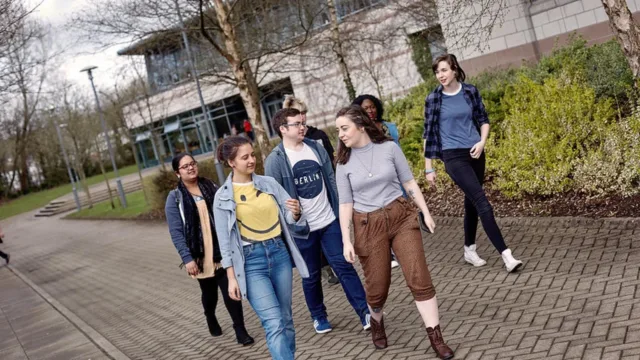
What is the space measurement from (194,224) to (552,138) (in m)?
4.80

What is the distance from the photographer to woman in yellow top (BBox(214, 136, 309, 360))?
5.47 metres

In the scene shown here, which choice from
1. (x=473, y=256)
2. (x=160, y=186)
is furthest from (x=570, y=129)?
(x=160, y=186)

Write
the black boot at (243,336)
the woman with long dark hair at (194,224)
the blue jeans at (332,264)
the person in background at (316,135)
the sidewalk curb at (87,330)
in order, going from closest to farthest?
the blue jeans at (332,264) < the person in background at (316,135) < the woman with long dark hair at (194,224) < the black boot at (243,336) < the sidewalk curb at (87,330)

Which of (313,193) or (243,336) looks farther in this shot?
(243,336)

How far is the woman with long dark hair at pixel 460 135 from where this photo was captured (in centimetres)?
714

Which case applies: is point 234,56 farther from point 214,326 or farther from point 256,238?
point 256,238

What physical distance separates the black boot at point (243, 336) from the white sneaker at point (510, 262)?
8.11 feet

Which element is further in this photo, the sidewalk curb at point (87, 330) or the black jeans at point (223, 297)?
the sidewalk curb at point (87, 330)

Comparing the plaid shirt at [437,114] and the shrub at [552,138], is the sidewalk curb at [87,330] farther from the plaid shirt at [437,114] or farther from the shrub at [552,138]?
the shrub at [552,138]

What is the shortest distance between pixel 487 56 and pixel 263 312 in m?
14.0

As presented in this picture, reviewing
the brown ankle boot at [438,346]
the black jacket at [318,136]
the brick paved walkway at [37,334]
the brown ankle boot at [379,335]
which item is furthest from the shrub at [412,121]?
the brown ankle boot at [438,346]

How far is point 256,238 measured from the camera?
5641 mm

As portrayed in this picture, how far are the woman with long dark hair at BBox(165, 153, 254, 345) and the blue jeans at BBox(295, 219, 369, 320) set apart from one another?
0.96 metres

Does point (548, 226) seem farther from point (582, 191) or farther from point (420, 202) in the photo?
point (420, 202)
